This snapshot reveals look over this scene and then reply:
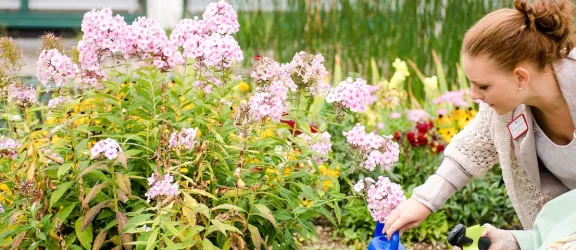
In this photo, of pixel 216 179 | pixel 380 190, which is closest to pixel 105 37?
pixel 216 179

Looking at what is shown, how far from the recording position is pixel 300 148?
2.66 metres

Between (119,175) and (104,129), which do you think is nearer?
(119,175)

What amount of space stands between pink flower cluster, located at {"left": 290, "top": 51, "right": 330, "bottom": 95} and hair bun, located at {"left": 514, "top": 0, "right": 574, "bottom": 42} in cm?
57

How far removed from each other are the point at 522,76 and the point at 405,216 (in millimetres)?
494

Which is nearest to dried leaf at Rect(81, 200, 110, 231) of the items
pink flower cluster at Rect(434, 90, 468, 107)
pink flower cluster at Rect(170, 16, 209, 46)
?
pink flower cluster at Rect(170, 16, 209, 46)

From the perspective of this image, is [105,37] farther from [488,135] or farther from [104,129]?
[488,135]

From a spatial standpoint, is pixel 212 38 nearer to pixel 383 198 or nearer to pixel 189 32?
pixel 189 32

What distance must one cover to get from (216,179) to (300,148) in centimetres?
26

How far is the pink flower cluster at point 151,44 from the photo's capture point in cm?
258

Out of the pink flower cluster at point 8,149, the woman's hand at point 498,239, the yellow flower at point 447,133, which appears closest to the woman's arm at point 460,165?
the woman's hand at point 498,239

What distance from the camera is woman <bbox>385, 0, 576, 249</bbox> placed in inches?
95.3

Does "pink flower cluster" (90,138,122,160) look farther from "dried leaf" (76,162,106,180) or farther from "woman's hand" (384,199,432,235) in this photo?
"woman's hand" (384,199,432,235)

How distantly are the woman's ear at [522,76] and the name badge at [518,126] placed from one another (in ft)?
0.68

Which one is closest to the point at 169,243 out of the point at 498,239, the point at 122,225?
the point at 122,225
